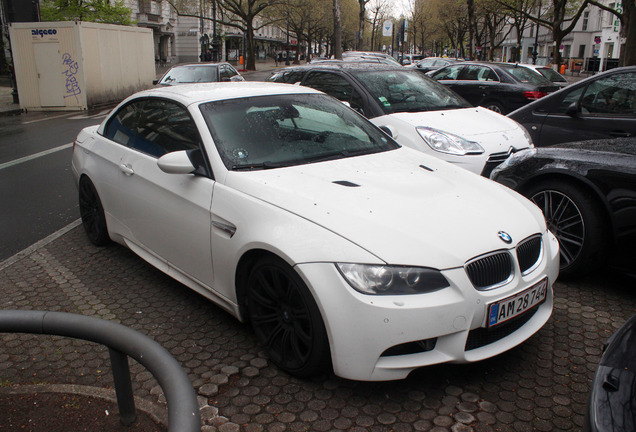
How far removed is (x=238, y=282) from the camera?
342 centimetres

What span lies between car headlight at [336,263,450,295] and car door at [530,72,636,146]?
4.41m

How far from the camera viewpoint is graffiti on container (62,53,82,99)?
18172 mm

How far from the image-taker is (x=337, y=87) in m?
7.73

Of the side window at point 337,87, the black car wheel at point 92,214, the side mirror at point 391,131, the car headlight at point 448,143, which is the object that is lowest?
the black car wheel at point 92,214

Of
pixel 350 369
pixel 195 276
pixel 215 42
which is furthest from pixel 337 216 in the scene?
pixel 215 42

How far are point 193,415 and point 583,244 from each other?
3.52 m

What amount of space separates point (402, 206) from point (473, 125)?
13.7ft

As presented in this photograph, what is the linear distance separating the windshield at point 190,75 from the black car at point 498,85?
6495 mm

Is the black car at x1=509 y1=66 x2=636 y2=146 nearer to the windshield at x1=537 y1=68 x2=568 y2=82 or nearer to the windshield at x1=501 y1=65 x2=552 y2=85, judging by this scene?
the windshield at x1=501 y1=65 x2=552 y2=85

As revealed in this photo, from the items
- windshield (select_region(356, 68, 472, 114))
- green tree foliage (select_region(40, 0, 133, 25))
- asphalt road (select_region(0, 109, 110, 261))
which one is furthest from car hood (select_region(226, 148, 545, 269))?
green tree foliage (select_region(40, 0, 133, 25))

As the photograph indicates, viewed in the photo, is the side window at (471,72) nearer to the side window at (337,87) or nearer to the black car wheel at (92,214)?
the side window at (337,87)

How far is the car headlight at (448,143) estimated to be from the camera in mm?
6562

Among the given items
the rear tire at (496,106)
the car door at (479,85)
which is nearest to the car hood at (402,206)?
the rear tire at (496,106)

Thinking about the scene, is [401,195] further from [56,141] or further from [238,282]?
[56,141]
